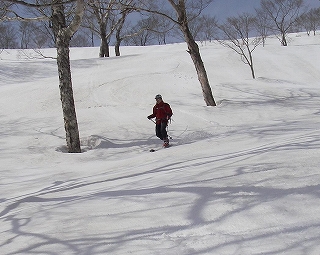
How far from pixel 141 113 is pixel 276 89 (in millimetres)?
6684

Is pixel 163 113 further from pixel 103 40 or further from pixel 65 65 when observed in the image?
pixel 103 40

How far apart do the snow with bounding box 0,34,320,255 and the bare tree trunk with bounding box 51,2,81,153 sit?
475 millimetres

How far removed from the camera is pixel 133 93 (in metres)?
16.0

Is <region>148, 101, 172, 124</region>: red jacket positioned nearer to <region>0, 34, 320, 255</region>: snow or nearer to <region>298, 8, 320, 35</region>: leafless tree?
<region>0, 34, 320, 255</region>: snow

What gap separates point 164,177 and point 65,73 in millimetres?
4947

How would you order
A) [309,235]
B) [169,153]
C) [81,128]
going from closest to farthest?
[309,235] → [169,153] → [81,128]

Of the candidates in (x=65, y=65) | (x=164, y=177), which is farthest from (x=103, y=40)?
(x=164, y=177)

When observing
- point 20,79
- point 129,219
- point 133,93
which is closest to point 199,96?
point 133,93

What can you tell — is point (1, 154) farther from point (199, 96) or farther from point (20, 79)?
point (20, 79)

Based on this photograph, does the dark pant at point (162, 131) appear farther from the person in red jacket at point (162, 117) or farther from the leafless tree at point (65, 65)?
the leafless tree at point (65, 65)

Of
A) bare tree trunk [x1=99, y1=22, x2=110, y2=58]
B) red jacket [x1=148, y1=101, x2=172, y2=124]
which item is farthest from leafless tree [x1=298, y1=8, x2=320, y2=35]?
red jacket [x1=148, y1=101, x2=172, y2=124]

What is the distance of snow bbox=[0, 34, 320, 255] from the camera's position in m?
3.05

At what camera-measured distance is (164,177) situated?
4.98 metres

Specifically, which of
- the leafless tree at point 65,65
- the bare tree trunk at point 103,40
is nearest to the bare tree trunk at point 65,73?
the leafless tree at point 65,65
